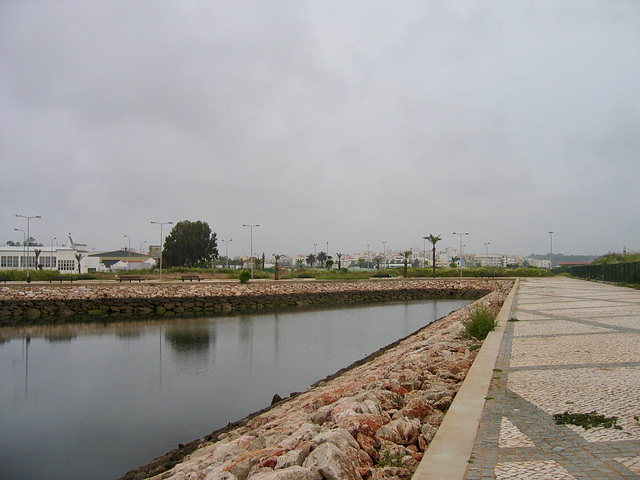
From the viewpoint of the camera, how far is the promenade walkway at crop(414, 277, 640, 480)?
11.0ft

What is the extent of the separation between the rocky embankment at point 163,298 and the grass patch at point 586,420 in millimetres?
29685

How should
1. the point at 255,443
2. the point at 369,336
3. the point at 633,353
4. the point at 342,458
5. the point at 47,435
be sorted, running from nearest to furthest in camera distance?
the point at 342,458, the point at 255,443, the point at 633,353, the point at 47,435, the point at 369,336

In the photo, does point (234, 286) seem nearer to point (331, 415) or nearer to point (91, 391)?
point (91, 391)

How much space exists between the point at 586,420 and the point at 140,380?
13.0m

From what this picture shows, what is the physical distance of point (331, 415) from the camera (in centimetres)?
563

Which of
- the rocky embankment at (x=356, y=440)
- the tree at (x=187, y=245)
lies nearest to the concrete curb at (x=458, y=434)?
the rocky embankment at (x=356, y=440)

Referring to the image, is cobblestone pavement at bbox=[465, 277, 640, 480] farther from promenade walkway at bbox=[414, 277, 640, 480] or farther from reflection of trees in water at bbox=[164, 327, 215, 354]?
reflection of trees in water at bbox=[164, 327, 215, 354]

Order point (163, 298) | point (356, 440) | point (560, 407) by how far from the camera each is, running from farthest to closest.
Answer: point (163, 298) → point (560, 407) → point (356, 440)

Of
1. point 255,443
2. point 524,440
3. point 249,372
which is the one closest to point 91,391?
point 249,372

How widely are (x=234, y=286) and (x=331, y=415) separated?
34.6 metres

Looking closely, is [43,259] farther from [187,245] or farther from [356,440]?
[356,440]

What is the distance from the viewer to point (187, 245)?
81812 millimetres

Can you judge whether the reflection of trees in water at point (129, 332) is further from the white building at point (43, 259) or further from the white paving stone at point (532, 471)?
the white building at point (43, 259)

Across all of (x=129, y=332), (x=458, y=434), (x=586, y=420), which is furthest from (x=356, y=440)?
(x=129, y=332)
